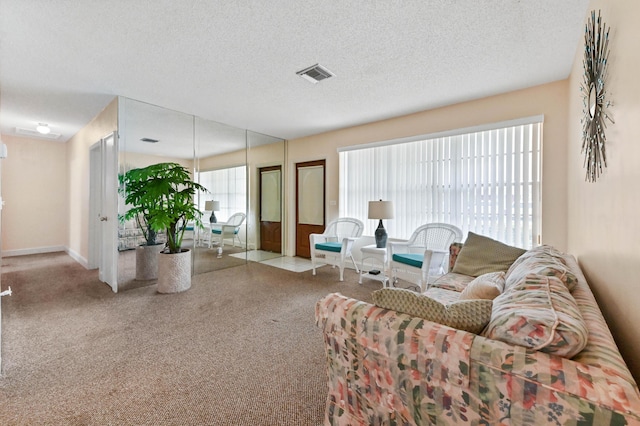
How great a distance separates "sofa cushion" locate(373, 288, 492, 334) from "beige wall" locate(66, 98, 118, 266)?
14.4 feet

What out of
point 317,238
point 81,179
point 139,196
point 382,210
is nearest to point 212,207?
point 139,196

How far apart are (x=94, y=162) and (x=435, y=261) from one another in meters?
5.45

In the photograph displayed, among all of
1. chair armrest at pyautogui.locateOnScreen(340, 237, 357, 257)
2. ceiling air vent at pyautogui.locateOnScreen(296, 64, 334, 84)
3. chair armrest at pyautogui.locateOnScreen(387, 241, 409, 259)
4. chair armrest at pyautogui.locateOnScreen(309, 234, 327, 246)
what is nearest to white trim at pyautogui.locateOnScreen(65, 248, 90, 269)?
chair armrest at pyautogui.locateOnScreen(309, 234, 327, 246)

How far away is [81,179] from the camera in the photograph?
506 centimetres

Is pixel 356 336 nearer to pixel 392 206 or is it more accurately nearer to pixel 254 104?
pixel 392 206

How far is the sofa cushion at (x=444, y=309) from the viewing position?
3.33 feet

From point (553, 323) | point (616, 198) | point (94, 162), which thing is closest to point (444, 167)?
point (616, 198)

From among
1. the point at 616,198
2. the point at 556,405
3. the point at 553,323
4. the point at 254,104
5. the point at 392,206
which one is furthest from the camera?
the point at 392,206

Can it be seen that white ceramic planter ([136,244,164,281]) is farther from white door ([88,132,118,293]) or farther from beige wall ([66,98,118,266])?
beige wall ([66,98,118,266])

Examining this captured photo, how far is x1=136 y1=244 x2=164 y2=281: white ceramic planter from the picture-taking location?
3.94 meters

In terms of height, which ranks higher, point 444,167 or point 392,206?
point 444,167

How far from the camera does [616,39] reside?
1.29m

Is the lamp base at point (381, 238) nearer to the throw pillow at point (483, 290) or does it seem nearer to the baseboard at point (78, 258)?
the throw pillow at point (483, 290)

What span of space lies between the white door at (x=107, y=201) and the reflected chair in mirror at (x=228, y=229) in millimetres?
1369
